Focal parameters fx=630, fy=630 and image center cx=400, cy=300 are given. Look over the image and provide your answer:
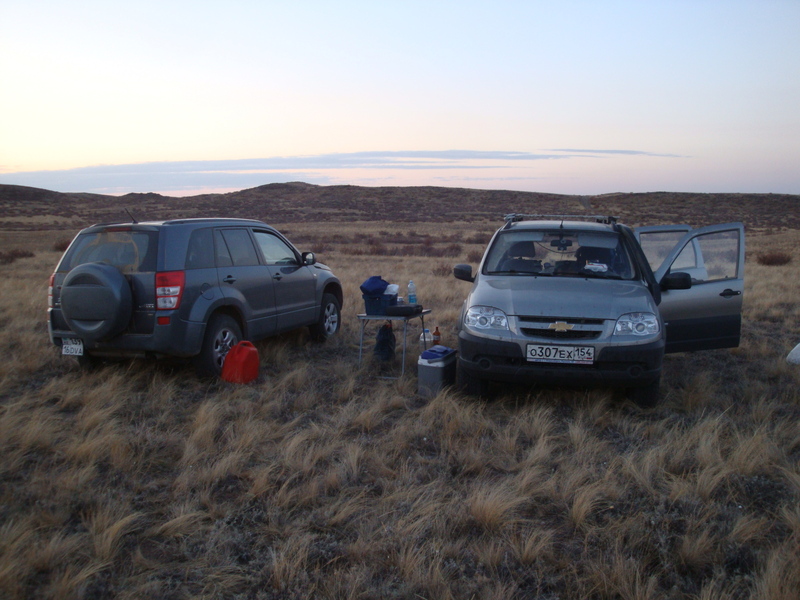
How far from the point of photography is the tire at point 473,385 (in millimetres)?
5754

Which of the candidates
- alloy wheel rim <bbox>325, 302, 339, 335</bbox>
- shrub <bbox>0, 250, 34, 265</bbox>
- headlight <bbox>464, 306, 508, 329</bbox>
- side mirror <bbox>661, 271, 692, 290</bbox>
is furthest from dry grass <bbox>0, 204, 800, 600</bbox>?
shrub <bbox>0, 250, 34, 265</bbox>

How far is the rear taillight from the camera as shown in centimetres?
598

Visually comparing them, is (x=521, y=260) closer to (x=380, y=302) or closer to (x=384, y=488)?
(x=380, y=302)

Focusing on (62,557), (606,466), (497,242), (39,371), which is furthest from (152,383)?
(606,466)

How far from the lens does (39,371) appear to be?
696 centimetres

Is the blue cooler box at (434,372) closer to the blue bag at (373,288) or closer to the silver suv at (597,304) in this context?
the silver suv at (597,304)

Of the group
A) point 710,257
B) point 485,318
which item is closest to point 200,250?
point 485,318

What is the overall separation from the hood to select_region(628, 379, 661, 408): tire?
0.69 metres

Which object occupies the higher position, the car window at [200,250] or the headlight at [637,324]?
the car window at [200,250]

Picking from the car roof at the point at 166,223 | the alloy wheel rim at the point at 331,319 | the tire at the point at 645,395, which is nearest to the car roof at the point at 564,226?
the tire at the point at 645,395

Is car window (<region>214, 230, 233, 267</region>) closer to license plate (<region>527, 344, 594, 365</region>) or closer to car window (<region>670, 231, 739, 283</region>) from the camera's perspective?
license plate (<region>527, 344, 594, 365</region>)

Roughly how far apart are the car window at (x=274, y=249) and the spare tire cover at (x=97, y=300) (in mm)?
2064

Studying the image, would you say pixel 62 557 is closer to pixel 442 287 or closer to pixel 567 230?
pixel 567 230

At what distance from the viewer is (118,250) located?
6.27m
